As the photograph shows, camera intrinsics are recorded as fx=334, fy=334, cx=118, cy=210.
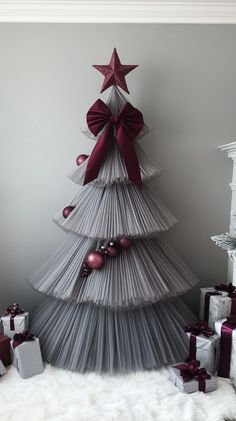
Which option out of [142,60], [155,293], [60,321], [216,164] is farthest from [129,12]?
[60,321]

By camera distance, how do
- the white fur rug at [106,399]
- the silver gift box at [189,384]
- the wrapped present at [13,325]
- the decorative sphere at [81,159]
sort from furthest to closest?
the decorative sphere at [81,159] → the wrapped present at [13,325] → the silver gift box at [189,384] → the white fur rug at [106,399]

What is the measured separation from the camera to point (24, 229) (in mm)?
1739

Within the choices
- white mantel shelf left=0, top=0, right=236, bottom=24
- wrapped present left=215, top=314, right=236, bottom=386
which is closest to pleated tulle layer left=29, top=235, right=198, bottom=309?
wrapped present left=215, top=314, right=236, bottom=386

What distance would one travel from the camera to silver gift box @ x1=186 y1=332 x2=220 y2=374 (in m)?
1.34

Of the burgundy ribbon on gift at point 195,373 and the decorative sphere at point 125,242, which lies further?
the decorative sphere at point 125,242

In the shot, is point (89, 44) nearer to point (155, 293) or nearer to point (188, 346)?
point (155, 293)

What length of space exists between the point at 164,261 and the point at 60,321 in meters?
0.52

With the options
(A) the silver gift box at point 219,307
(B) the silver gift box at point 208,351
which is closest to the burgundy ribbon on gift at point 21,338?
(B) the silver gift box at point 208,351

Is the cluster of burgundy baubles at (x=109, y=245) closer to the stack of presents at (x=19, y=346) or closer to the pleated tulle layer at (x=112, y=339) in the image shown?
the pleated tulle layer at (x=112, y=339)

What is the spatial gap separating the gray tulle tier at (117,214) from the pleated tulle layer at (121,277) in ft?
0.32

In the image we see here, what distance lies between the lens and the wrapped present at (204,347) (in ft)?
4.42

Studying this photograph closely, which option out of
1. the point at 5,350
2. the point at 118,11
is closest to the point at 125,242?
the point at 5,350

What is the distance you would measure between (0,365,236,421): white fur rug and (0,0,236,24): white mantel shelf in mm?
1591

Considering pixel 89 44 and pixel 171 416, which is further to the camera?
pixel 89 44
